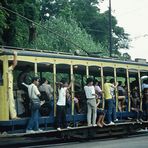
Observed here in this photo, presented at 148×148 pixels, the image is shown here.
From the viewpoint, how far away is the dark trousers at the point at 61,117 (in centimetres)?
1725

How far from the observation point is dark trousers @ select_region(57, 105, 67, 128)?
56.6 ft

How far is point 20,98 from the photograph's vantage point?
16547 millimetres

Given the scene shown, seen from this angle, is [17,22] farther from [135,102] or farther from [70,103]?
[70,103]

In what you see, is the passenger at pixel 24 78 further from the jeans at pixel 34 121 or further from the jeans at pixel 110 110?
the jeans at pixel 110 110

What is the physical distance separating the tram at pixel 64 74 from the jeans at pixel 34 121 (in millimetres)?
195

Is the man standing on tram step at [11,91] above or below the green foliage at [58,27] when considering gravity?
below

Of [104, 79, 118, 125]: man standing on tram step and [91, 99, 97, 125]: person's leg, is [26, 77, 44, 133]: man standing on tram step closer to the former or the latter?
[91, 99, 97, 125]: person's leg

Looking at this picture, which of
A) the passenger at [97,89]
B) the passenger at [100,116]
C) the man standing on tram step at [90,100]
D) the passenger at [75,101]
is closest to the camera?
the passenger at [75,101]

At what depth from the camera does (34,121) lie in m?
16.4

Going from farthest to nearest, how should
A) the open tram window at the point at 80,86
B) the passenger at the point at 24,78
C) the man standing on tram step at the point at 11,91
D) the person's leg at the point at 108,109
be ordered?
the person's leg at the point at 108,109, the open tram window at the point at 80,86, the passenger at the point at 24,78, the man standing on tram step at the point at 11,91

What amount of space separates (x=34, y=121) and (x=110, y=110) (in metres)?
3.94

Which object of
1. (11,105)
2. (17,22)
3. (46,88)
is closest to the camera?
(11,105)

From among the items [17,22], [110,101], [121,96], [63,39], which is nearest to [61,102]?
[110,101]

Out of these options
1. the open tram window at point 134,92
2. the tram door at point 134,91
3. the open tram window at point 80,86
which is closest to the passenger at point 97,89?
the open tram window at point 80,86
